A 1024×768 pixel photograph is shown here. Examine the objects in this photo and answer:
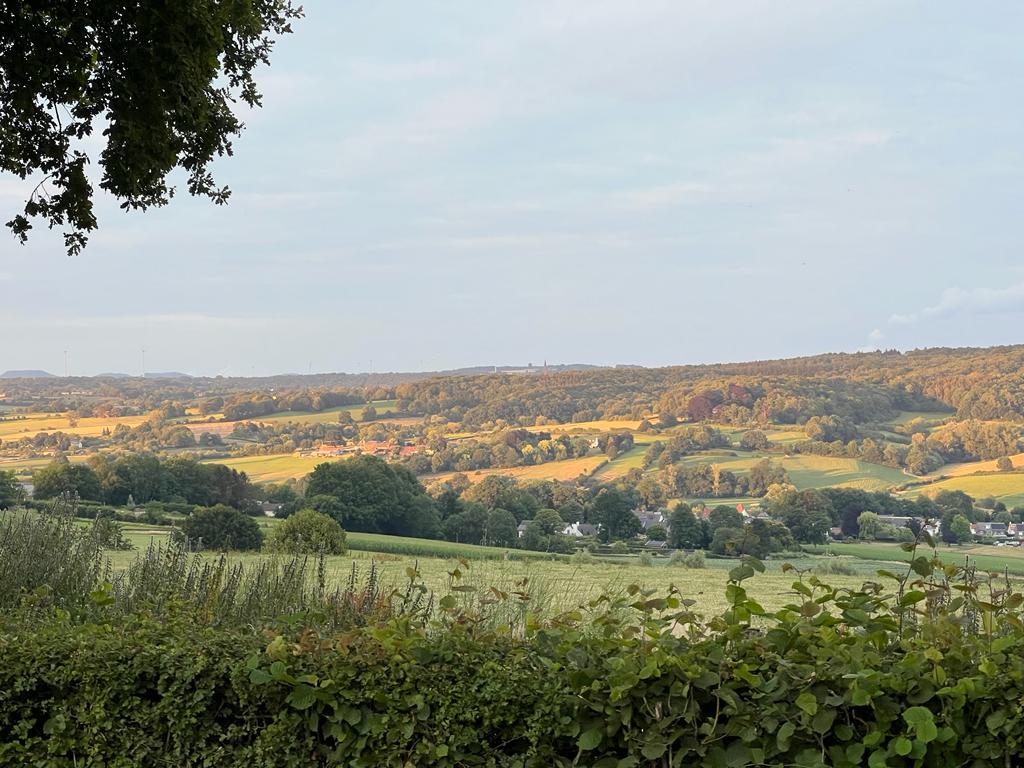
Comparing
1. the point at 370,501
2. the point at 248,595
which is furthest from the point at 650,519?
the point at 248,595

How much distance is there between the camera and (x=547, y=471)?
158 ft

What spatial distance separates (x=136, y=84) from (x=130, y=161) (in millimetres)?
562

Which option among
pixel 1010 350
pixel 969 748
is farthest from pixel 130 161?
pixel 1010 350

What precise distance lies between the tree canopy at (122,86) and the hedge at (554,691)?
152 inches

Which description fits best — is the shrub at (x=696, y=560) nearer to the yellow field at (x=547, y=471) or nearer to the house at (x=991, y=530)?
the house at (x=991, y=530)

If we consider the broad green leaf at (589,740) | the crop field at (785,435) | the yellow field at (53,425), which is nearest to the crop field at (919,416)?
the crop field at (785,435)

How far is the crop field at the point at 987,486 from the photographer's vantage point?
3597cm

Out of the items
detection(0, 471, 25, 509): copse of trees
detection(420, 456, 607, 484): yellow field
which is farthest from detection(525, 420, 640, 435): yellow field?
detection(0, 471, 25, 509): copse of trees

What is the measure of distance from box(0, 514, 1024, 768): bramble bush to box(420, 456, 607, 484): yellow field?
39.6 m

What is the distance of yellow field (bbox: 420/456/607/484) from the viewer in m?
45.4

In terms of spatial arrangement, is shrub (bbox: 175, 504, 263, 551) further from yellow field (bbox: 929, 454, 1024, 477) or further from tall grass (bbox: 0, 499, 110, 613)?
yellow field (bbox: 929, 454, 1024, 477)

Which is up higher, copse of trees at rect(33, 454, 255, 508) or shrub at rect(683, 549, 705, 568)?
copse of trees at rect(33, 454, 255, 508)

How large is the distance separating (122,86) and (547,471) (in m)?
41.9

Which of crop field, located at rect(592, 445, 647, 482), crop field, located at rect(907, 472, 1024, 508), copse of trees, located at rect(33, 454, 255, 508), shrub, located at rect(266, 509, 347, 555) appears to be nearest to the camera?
shrub, located at rect(266, 509, 347, 555)
